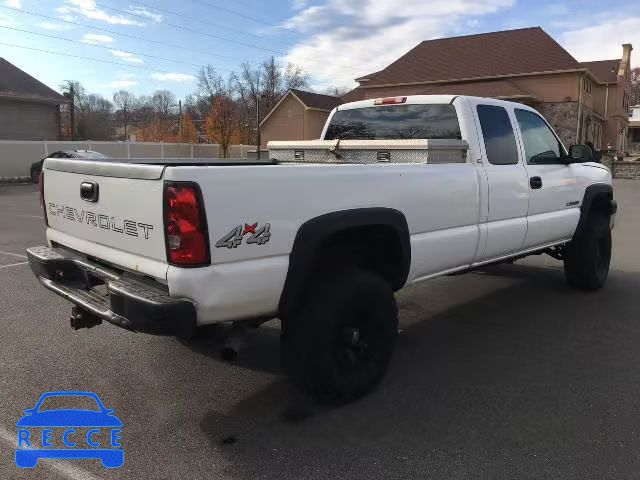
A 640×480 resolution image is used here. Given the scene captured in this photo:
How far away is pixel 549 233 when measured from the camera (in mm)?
5516

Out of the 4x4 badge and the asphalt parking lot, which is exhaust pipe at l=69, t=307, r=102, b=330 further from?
the 4x4 badge

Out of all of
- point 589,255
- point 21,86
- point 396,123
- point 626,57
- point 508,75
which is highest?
point 626,57

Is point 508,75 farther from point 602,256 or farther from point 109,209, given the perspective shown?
point 109,209

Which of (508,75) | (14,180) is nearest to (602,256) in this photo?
(14,180)

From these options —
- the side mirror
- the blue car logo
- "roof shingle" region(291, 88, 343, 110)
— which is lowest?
the blue car logo

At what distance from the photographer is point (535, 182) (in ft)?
17.0

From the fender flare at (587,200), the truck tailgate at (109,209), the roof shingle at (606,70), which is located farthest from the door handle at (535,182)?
the roof shingle at (606,70)

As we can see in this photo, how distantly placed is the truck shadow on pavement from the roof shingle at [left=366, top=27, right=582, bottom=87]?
34.0 meters

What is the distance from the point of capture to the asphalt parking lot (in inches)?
116

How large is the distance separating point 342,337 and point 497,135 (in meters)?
2.53

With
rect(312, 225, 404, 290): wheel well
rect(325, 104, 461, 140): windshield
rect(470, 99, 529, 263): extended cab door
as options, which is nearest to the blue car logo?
rect(312, 225, 404, 290): wheel well

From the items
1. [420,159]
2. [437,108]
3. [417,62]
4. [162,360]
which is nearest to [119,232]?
[162,360]

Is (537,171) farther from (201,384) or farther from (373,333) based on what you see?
(201,384)

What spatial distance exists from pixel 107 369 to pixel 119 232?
1433 millimetres
